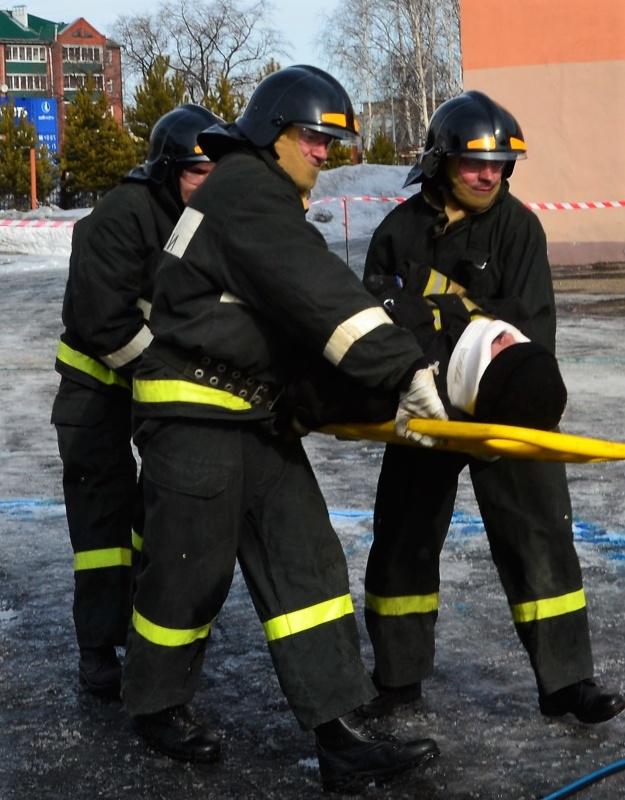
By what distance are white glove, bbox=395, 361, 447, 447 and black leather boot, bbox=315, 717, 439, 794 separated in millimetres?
861

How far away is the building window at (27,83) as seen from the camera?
10219cm

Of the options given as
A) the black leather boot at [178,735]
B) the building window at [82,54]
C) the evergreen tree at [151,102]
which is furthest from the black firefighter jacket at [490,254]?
the building window at [82,54]

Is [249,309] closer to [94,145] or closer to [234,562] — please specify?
[234,562]

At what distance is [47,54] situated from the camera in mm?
101000

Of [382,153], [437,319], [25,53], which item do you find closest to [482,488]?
[437,319]

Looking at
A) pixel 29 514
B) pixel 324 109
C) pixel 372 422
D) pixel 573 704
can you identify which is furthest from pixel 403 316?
pixel 29 514

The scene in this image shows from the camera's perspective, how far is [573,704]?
3887 mm

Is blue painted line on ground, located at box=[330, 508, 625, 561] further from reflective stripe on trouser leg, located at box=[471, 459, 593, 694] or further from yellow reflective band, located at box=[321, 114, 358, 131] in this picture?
yellow reflective band, located at box=[321, 114, 358, 131]

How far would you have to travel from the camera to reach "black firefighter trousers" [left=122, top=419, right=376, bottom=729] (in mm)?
3527

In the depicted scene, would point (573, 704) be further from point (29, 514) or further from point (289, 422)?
point (29, 514)

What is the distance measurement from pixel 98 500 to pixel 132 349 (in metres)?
0.56

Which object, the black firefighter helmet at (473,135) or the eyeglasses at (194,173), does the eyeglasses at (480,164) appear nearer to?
the black firefighter helmet at (473,135)

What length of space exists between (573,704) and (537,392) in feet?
3.88

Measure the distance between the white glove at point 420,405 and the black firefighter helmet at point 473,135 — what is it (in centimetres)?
94
